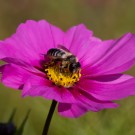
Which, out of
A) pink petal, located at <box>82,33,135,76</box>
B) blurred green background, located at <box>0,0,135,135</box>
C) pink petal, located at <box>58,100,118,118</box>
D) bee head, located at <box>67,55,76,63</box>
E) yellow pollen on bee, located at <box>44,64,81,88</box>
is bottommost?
pink petal, located at <box>58,100,118,118</box>

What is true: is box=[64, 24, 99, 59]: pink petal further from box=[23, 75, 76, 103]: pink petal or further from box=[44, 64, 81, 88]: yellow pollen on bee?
box=[23, 75, 76, 103]: pink petal

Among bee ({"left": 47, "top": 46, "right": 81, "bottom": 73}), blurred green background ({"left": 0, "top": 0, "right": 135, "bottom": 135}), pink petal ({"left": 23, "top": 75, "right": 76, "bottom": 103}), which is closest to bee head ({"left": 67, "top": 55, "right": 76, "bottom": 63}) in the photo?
bee ({"left": 47, "top": 46, "right": 81, "bottom": 73})

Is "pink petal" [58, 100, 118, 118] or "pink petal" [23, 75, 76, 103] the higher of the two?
"pink petal" [23, 75, 76, 103]

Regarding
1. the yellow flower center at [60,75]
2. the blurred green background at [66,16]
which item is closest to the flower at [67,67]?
the yellow flower center at [60,75]

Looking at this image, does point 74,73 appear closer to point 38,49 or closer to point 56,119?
point 38,49

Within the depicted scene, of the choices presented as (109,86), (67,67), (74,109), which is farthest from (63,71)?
(74,109)

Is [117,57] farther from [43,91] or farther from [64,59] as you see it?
[43,91]
